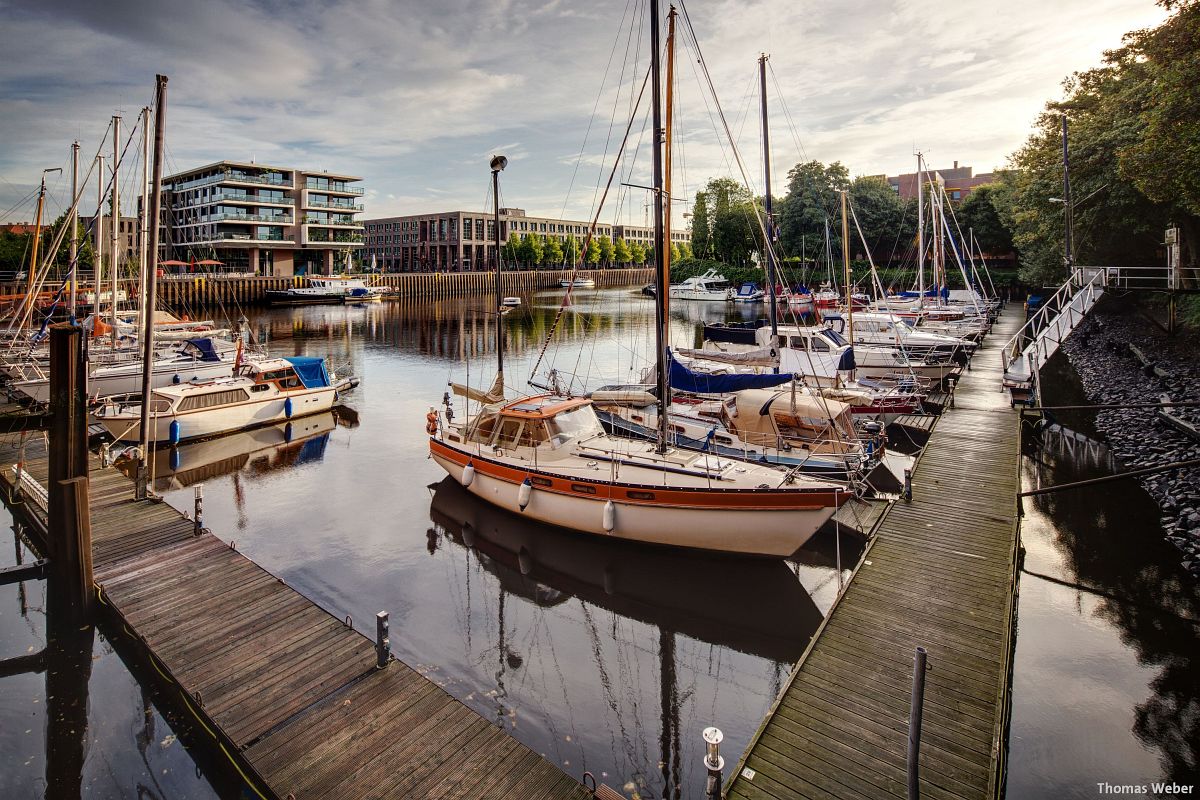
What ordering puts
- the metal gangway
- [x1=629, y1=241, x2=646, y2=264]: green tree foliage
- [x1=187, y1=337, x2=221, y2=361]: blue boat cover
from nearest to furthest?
the metal gangway, [x1=187, y1=337, x2=221, y2=361]: blue boat cover, [x1=629, y1=241, x2=646, y2=264]: green tree foliage

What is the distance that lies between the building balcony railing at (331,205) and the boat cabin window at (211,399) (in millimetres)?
84931

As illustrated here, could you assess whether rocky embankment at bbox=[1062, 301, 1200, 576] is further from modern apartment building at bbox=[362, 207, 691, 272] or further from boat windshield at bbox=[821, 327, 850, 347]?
modern apartment building at bbox=[362, 207, 691, 272]

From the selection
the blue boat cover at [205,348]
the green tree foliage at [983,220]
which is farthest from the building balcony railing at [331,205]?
the green tree foliage at [983,220]

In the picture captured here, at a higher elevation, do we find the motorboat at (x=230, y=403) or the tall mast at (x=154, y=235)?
the tall mast at (x=154, y=235)

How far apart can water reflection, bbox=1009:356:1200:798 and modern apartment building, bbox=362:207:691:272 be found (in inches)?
5132

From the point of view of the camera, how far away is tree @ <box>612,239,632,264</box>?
162 meters

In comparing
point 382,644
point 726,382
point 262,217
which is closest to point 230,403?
point 726,382

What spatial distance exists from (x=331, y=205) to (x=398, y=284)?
51.8 feet

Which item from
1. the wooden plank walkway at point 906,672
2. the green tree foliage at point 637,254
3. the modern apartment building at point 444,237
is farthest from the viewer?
the green tree foliage at point 637,254

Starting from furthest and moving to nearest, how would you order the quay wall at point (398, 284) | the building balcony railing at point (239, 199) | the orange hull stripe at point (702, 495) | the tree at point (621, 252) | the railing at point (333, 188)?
the tree at point (621, 252) → the railing at point (333, 188) → the building balcony railing at point (239, 199) → the quay wall at point (398, 284) → the orange hull stripe at point (702, 495)

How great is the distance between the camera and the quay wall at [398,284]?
3039 inches

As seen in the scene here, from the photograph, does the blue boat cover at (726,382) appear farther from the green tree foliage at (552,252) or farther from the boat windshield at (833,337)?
the green tree foliage at (552,252)

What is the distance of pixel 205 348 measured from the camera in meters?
32.3

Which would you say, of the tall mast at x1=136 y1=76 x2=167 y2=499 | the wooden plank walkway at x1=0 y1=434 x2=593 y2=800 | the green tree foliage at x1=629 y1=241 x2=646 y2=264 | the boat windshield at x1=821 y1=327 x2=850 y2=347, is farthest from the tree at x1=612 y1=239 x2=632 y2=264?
the wooden plank walkway at x1=0 y1=434 x2=593 y2=800
